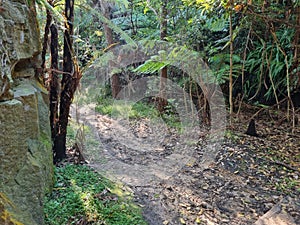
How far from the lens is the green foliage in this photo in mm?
1938

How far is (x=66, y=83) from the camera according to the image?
257 cm

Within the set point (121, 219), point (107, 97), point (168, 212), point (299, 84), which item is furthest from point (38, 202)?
point (107, 97)

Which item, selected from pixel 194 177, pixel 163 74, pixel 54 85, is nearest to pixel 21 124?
pixel 54 85

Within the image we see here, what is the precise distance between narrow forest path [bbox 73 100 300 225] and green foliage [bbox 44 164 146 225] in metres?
0.18

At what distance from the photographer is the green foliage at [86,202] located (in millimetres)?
1938

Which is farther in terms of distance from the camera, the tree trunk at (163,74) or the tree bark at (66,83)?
the tree trunk at (163,74)

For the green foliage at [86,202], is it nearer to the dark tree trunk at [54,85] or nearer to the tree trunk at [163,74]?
the dark tree trunk at [54,85]

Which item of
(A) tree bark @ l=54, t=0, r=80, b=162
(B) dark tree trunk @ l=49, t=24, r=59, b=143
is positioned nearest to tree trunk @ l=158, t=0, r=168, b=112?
(A) tree bark @ l=54, t=0, r=80, b=162

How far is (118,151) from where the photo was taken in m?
3.52

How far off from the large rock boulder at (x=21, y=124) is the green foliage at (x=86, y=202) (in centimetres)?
13

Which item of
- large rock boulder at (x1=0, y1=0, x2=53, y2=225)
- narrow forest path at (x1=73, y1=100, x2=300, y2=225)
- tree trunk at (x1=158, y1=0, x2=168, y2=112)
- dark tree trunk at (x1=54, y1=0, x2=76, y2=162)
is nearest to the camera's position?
large rock boulder at (x1=0, y1=0, x2=53, y2=225)

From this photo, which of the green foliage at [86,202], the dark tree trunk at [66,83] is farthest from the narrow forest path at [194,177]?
the dark tree trunk at [66,83]

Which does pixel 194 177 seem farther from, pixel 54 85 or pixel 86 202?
pixel 54 85

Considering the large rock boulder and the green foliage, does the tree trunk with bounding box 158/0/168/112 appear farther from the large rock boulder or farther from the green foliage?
the large rock boulder
